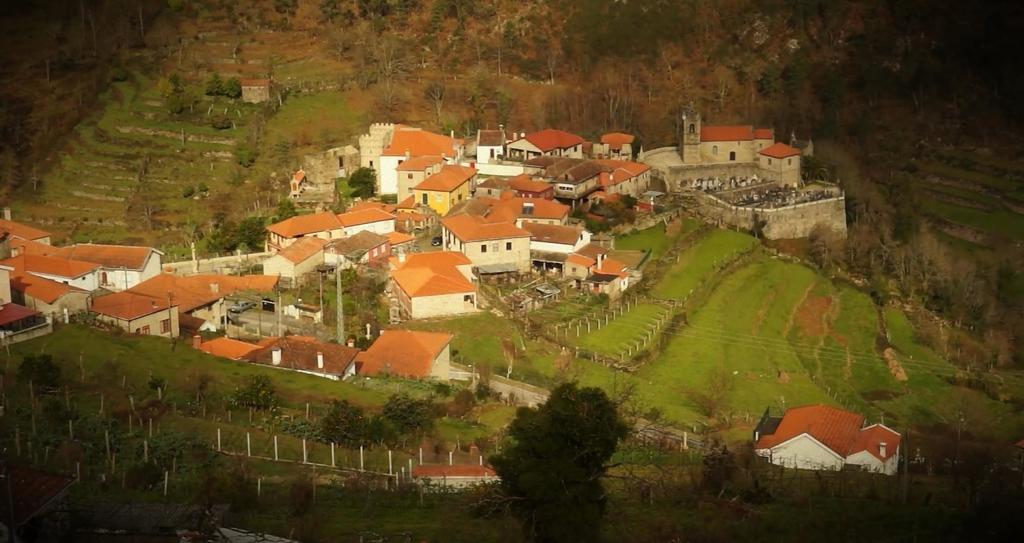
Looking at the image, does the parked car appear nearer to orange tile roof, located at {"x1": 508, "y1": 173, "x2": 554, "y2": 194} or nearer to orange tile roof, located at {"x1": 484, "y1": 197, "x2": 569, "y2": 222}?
orange tile roof, located at {"x1": 484, "y1": 197, "x2": 569, "y2": 222}

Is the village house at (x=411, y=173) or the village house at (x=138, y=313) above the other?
the village house at (x=411, y=173)

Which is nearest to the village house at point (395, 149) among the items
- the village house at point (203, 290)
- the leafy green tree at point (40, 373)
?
the village house at point (203, 290)

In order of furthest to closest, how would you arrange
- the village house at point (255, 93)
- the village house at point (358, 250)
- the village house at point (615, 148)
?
the village house at point (255, 93) → the village house at point (615, 148) → the village house at point (358, 250)

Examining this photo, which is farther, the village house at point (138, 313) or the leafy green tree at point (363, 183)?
the leafy green tree at point (363, 183)

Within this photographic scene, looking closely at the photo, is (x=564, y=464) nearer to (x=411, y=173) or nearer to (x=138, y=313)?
(x=138, y=313)

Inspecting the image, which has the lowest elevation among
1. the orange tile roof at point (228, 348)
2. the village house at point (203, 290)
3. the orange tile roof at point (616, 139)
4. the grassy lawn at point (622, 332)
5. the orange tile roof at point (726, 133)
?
the grassy lawn at point (622, 332)

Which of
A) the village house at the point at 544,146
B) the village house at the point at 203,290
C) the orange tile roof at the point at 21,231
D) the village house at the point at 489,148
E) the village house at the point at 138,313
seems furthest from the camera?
the village house at the point at 544,146

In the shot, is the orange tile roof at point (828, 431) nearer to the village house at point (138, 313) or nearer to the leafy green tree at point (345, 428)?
the leafy green tree at point (345, 428)
